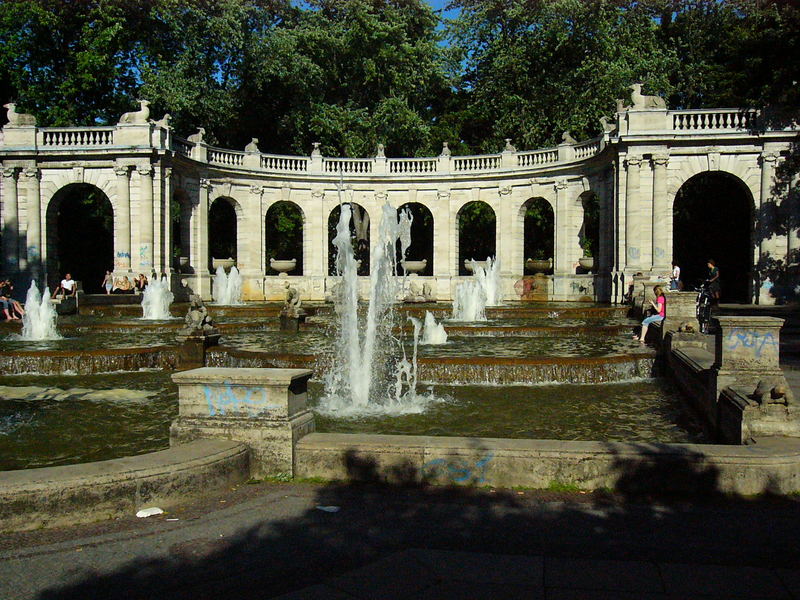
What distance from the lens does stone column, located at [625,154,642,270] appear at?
2830 centimetres

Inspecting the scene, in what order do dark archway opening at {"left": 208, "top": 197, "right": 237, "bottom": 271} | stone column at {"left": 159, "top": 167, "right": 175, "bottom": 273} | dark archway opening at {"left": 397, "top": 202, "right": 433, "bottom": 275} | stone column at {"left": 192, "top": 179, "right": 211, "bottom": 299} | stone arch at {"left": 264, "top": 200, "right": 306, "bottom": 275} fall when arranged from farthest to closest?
dark archway opening at {"left": 208, "top": 197, "right": 237, "bottom": 271} < dark archway opening at {"left": 397, "top": 202, "right": 433, "bottom": 275} < stone arch at {"left": 264, "top": 200, "right": 306, "bottom": 275} < stone column at {"left": 192, "top": 179, "right": 211, "bottom": 299} < stone column at {"left": 159, "top": 167, "right": 175, "bottom": 273}

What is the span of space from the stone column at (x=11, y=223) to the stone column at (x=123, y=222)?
4.52 meters

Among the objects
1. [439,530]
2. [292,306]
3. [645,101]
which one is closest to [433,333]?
[292,306]

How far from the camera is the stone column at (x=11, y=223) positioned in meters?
30.5

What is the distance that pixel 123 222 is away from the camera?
30469mm

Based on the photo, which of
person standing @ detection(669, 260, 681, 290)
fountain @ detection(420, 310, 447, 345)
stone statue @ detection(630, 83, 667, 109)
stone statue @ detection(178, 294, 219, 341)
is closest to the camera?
stone statue @ detection(178, 294, 219, 341)

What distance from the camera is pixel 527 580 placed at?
4133 millimetres

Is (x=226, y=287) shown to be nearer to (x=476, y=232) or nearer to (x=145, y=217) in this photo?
(x=145, y=217)

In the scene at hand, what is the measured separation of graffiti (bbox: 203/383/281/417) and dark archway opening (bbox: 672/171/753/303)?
34.0 metres

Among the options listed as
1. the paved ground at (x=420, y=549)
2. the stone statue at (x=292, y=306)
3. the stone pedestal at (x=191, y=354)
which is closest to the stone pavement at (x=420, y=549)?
the paved ground at (x=420, y=549)

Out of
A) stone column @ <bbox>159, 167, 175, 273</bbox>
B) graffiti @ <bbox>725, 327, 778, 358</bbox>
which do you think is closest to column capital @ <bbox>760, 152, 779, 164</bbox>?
graffiti @ <bbox>725, 327, 778, 358</bbox>

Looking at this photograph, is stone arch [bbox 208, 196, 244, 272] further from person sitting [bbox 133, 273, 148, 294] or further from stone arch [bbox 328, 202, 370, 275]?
person sitting [bbox 133, 273, 148, 294]

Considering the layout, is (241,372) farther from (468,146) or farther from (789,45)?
(468,146)

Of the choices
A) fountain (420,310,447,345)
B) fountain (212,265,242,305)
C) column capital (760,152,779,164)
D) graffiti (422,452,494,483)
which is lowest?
graffiti (422,452,494,483)
